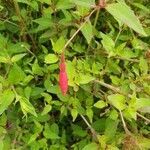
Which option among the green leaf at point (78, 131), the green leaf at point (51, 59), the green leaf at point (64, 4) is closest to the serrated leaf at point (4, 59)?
→ the green leaf at point (51, 59)

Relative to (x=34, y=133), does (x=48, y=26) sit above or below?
above

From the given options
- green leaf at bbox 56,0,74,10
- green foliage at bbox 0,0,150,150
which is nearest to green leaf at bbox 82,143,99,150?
green foliage at bbox 0,0,150,150

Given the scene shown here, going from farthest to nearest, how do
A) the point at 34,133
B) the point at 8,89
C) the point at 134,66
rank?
the point at 134,66 → the point at 34,133 → the point at 8,89

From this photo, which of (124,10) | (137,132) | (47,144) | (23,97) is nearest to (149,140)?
(137,132)

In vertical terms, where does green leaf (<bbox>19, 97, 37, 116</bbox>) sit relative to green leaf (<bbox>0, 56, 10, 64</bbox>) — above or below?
below

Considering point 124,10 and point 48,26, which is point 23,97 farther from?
point 124,10

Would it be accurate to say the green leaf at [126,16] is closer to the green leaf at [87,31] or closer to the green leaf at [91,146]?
the green leaf at [87,31]

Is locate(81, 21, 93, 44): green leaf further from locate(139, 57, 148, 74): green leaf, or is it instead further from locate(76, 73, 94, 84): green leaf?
locate(139, 57, 148, 74): green leaf
